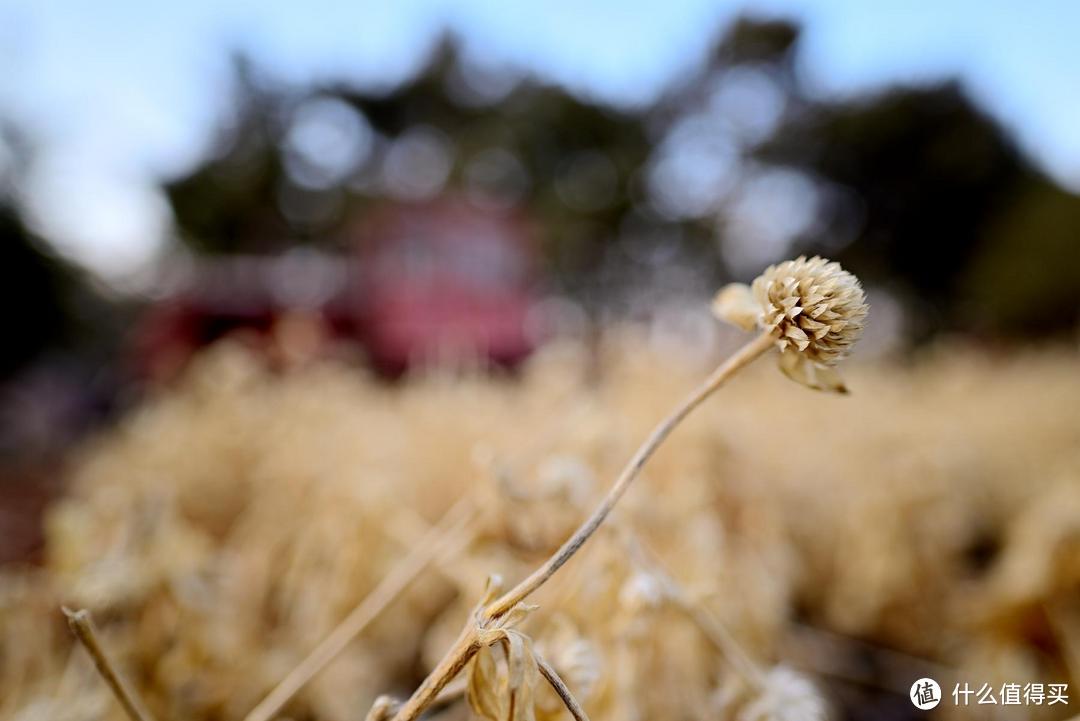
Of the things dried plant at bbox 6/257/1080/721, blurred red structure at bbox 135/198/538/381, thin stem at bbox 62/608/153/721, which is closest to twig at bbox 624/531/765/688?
dried plant at bbox 6/257/1080/721

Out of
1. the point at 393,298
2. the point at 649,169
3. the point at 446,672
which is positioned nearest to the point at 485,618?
the point at 446,672

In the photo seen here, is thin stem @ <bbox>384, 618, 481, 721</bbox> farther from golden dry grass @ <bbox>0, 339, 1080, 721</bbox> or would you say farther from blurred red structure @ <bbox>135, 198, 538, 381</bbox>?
blurred red structure @ <bbox>135, 198, 538, 381</bbox>

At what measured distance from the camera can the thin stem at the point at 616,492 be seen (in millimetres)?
213

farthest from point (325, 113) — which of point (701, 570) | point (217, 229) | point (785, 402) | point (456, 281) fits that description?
point (701, 570)

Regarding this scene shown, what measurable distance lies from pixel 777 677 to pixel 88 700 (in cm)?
43

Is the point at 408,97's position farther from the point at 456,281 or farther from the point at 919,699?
the point at 919,699

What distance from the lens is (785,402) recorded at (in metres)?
1.65

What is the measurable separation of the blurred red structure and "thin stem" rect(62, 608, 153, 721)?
7.38 ft

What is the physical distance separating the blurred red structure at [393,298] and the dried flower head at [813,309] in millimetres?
2384

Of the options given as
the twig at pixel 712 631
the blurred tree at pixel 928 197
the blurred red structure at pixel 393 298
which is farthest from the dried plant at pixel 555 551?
the blurred tree at pixel 928 197

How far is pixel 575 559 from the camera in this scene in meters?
0.39

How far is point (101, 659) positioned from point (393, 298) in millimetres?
5356

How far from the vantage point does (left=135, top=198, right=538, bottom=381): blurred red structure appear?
167 inches

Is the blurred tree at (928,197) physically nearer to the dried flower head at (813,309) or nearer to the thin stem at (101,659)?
the dried flower head at (813,309)
